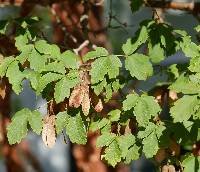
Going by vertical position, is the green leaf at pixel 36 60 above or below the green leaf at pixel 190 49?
below

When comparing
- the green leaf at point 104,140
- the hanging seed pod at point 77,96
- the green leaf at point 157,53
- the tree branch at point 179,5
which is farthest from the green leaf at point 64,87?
the tree branch at point 179,5

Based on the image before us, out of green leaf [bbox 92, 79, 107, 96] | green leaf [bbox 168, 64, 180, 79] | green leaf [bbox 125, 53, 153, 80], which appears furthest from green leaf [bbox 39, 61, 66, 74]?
green leaf [bbox 168, 64, 180, 79]

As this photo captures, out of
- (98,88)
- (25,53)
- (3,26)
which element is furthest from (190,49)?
(3,26)

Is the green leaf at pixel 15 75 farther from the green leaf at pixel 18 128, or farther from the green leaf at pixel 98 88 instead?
the green leaf at pixel 98 88

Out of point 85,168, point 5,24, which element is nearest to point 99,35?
point 85,168

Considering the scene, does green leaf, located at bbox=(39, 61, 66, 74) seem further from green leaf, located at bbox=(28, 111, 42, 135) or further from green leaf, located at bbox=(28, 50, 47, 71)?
green leaf, located at bbox=(28, 111, 42, 135)

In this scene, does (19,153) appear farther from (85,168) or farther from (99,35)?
(99,35)

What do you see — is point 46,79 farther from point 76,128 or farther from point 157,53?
point 157,53
